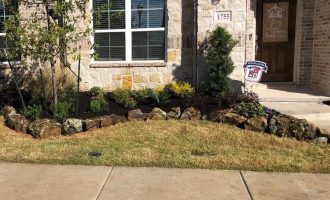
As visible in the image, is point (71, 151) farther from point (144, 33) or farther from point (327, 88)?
point (327, 88)

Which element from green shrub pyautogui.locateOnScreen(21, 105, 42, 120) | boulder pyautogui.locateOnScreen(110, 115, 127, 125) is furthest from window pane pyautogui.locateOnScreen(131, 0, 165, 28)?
green shrub pyautogui.locateOnScreen(21, 105, 42, 120)

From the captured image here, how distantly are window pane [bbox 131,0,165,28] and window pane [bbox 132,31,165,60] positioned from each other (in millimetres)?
209

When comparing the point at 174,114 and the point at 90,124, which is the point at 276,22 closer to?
the point at 174,114

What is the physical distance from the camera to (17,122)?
699 cm

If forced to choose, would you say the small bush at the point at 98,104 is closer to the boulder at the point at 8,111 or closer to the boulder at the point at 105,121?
the boulder at the point at 105,121

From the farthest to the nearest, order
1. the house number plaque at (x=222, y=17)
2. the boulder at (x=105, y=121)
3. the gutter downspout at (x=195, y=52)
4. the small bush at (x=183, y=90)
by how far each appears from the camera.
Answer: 1. the gutter downspout at (x=195, y=52)
2. the house number plaque at (x=222, y=17)
3. the small bush at (x=183, y=90)
4. the boulder at (x=105, y=121)

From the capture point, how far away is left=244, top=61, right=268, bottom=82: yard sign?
8.09 m

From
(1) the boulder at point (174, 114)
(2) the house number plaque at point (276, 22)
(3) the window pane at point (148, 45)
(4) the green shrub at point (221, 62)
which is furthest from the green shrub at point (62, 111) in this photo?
(2) the house number plaque at point (276, 22)

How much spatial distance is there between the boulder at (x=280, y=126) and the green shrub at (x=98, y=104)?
3177 mm

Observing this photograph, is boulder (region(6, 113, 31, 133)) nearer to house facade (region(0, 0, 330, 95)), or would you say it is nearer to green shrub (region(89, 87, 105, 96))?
green shrub (region(89, 87, 105, 96))

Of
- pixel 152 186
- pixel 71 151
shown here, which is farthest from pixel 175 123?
pixel 152 186

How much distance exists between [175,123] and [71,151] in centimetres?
201

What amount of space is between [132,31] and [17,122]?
363 cm

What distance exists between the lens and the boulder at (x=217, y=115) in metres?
7.05
